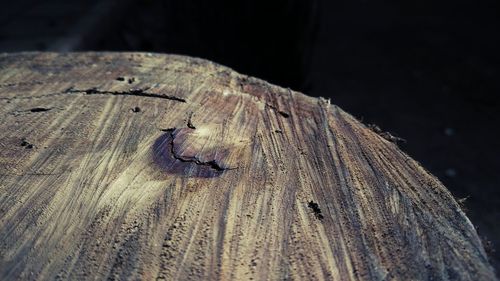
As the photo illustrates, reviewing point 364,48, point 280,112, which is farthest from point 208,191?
point 364,48

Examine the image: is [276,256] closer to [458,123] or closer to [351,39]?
[458,123]

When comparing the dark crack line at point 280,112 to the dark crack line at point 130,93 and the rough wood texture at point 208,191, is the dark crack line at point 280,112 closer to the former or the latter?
the rough wood texture at point 208,191

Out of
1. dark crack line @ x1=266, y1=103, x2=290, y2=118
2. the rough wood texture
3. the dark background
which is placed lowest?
the rough wood texture

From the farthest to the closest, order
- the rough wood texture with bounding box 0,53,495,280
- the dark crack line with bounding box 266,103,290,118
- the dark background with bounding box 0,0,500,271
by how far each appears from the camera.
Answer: the dark background with bounding box 0,0,500,271, the dark crack line with bounding box 266,103,290,118, the rough wood texture with bounding box 0,53,495,280

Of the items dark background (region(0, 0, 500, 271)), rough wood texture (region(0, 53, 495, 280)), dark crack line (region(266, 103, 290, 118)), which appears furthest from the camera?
dark background (region(0, 0, 500, 271))

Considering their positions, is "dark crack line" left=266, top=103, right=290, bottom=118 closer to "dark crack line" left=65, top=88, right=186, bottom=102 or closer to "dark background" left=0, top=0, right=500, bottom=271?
"dark crack line" left=65, top=88, right=186, bottom=102

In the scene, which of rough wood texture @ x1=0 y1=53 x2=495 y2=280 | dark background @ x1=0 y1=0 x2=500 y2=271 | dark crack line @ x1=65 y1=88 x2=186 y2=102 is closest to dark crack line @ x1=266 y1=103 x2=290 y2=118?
rough wood texture @ x1=0 y1=53 x2=495 y2=280

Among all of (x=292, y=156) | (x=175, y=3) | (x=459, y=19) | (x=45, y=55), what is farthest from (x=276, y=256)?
(x=459, y=19)
